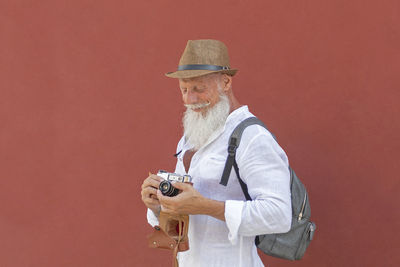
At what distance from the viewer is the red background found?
256cm

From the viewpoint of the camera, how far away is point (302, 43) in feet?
8.75

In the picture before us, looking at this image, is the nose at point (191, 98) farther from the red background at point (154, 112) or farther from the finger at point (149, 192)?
the red background at point (154, 112)

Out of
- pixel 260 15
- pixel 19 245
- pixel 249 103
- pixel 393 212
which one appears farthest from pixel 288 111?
pixel 19 245

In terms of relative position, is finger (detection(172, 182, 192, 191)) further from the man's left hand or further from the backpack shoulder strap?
the backpack shoulder strap

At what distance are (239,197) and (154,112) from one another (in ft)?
3.92

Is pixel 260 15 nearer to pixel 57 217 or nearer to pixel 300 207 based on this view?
pixel 300 207

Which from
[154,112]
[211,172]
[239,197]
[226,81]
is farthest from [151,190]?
[154,112]

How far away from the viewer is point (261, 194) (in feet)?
6.16

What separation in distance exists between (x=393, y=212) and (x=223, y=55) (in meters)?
1.21

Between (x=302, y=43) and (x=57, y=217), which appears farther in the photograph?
(x=57, y=217)

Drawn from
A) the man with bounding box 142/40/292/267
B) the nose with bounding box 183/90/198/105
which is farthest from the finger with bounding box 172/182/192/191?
the nose with bounding box 183/90/198/105

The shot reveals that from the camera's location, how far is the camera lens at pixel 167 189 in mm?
1920

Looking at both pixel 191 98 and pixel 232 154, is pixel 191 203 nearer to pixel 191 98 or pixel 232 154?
pixel 232 154

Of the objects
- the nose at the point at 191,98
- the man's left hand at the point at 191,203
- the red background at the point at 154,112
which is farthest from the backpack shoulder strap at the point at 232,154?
the red background at the point at 154,112
